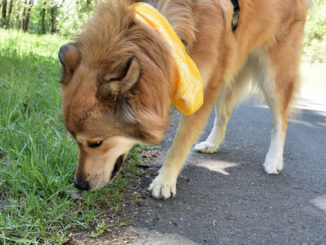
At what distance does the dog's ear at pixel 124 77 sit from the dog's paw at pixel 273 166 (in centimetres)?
200

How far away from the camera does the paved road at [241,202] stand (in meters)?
2.05

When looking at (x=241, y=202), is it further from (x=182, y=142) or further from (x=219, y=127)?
(x=219, y=127)

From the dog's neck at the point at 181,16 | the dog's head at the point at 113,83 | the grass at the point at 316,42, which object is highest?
the dog's neck at the point at 181,16

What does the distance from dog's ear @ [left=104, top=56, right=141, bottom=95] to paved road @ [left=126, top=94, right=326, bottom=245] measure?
2.97ft

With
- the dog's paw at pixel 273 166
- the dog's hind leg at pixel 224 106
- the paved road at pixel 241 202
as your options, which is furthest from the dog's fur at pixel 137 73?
the dog's paw at pixel 273 166

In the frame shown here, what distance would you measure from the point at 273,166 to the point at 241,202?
33.1 inches

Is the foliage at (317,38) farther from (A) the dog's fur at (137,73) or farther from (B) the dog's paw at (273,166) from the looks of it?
(A) the dog's fur at (137,73)

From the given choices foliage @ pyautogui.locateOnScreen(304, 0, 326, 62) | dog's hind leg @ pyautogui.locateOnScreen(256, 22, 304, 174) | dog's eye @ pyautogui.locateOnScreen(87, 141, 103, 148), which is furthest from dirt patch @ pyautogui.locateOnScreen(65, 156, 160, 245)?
foliage @ pyautogui.locateOnScreen(304, 0, 326, 62)

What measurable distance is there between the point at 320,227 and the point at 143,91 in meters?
1.62

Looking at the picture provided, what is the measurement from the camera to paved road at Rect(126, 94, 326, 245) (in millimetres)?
2047

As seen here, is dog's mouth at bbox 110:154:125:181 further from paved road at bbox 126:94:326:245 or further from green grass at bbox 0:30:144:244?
paved road at bbox 126:94:326:245

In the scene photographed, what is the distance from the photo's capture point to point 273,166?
316 centimetres

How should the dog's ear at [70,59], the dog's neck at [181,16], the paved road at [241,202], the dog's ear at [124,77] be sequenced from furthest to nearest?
the dog's neck at [181,16]
the paved road at [241,202]
the dog's ear at [70,59]
the dog's ear at [124,77]

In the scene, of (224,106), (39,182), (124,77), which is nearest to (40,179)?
(39,182)
